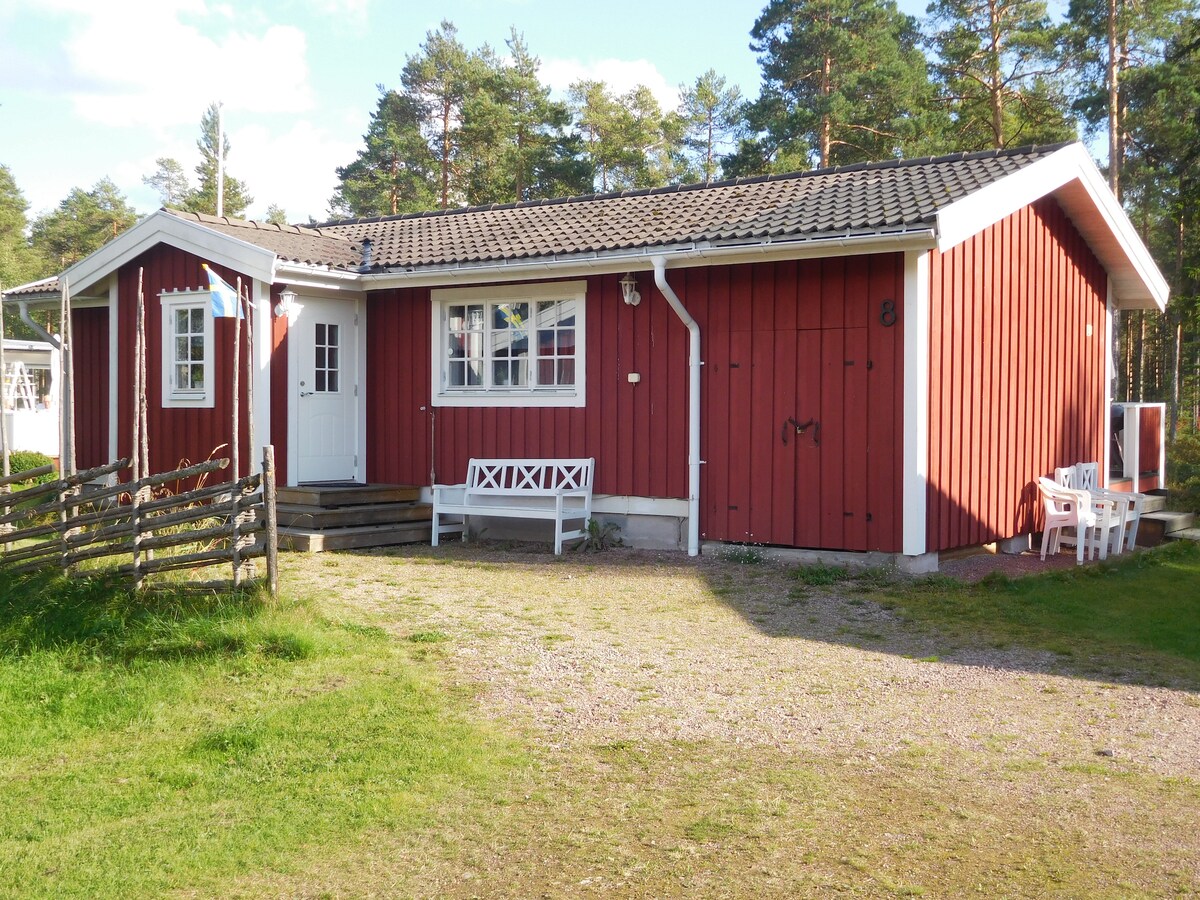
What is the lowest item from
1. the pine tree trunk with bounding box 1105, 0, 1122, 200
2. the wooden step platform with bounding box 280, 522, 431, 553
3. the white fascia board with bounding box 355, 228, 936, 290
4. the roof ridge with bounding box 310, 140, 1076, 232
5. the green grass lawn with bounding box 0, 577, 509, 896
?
the green grass lawn with bounding box 0, 577, 509, 896

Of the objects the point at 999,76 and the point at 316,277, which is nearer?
the point at 316,277

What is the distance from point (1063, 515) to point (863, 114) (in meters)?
17.1

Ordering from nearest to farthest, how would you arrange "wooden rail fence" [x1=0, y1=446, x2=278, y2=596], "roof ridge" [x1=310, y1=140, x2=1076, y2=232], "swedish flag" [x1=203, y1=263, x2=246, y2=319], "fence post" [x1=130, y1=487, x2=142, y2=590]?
"wooden rail fence" [x1=0, y1=446, x2=278, y2=596]
"fence post" [x1=130, y1=487, x2=142, y2=590]
"swedish flag" [x1=203, y1=263, x2=246, y2=319]
"roof ridge" [x1=310, y1=140, x2=1076, y2=232]

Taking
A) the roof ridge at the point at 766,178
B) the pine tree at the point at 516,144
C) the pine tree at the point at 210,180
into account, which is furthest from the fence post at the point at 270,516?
the pine tree at the point at 210,180

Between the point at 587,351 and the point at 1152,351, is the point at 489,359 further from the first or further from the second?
the point at 1152,351

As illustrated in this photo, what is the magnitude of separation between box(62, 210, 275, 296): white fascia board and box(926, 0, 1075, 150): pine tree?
19.3 metres

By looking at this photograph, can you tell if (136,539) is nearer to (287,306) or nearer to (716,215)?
(287,306)

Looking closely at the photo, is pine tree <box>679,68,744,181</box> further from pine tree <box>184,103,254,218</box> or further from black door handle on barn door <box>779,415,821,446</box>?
black door handle on barn door <box>779,415,821,446</box>

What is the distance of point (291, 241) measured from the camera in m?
12.6

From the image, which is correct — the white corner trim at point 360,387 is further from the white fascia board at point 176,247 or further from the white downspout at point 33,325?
the white downspout at point 33,325

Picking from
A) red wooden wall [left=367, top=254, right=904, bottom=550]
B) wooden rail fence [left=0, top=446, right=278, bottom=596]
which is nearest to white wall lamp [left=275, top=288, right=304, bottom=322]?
red wooden wall [left=367, top=254, right=904, bottom=550]

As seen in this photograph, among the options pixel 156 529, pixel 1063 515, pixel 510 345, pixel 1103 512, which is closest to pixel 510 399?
pixel 510 345

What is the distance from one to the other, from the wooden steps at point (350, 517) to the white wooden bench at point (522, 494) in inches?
13.0

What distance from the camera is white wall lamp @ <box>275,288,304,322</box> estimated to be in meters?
11.6
